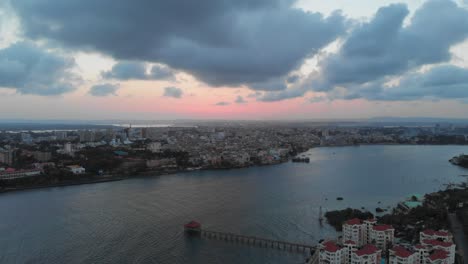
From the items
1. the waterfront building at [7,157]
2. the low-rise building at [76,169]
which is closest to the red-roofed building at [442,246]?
the low-rise building at [76,169]

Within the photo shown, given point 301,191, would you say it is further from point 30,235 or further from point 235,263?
point 30,235

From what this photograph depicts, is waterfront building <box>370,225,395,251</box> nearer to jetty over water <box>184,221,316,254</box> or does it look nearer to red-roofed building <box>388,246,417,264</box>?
red-roofed building <box>388,246,417,264</box>

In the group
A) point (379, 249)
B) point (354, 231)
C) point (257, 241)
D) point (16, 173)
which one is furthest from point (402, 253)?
point (16, 173)

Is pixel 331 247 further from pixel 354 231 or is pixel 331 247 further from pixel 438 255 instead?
pixel 438 255

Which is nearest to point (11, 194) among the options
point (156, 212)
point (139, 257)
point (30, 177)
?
point (30, 177)

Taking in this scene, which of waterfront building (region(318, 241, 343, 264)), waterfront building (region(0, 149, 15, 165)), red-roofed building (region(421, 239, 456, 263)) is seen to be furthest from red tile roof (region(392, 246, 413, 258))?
waterfront building (region(0, 149, 15, 165))

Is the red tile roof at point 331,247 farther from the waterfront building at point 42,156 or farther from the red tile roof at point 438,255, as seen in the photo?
the waterfront building at point 42,156
